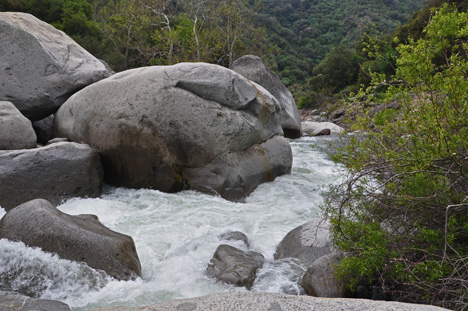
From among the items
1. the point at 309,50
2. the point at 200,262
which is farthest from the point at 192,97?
the point at 309,50

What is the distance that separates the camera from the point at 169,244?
5.27m

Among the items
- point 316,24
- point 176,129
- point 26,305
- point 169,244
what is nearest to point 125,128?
point 176,129

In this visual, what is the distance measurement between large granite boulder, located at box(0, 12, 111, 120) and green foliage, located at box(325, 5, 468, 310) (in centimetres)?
779

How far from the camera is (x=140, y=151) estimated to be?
764 cm

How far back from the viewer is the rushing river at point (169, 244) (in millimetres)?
4082

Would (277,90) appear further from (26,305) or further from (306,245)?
(26,305)

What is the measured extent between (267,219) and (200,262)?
6.14 feet

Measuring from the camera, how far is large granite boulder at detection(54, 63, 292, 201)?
750 centimetres

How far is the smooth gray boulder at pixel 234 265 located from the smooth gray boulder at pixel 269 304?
173 cm

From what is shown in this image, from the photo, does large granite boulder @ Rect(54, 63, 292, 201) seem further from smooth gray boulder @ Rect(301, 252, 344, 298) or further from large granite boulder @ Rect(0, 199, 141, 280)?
smooth gray boulder @ Rect(301, 252, 344, 298)

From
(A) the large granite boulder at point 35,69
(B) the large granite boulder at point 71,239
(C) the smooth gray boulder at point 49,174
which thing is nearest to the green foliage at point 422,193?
(B) the large granite boulder at point 71,239

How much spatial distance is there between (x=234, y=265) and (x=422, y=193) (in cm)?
232

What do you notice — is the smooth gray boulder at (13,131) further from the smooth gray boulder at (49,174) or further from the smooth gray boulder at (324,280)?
the smooth gray boulder at (324,280)

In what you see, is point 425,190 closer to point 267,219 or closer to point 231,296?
point 231,296
